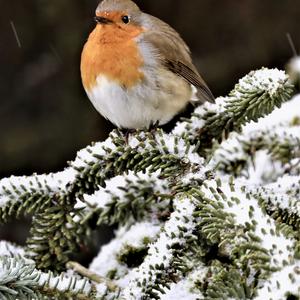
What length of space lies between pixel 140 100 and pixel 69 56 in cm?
326

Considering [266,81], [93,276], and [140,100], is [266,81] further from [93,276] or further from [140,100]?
[140,100]

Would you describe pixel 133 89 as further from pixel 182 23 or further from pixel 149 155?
pixel 182 23

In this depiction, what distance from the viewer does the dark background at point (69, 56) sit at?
5.54 m

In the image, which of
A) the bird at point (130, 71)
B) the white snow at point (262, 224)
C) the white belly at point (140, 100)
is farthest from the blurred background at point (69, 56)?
the white snow at point (262, 224)

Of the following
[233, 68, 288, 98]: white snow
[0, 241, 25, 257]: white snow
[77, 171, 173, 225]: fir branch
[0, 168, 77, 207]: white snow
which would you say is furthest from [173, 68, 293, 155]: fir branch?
[0, 241, 25, 257]: white snow

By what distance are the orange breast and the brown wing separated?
0.16 meters

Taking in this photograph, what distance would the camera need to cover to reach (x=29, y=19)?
574 cm

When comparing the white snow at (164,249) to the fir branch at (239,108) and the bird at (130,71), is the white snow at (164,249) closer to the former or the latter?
the fir branch at (239,108)

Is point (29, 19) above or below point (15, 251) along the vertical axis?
above

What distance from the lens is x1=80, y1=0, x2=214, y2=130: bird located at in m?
2.67

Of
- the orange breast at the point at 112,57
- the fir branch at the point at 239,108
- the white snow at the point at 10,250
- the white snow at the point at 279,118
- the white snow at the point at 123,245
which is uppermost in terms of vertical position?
the orange breast at the point at 112,57

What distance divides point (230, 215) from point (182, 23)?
4822 millimetres

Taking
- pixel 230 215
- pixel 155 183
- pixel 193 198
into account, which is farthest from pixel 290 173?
pixel 230 215

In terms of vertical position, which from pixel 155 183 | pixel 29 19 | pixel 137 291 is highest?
pixel 29 19
